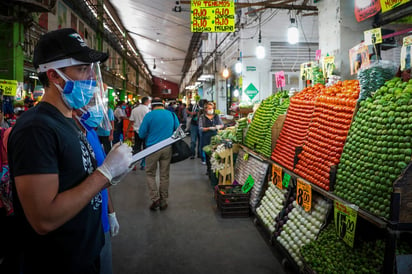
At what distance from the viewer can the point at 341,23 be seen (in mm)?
5707

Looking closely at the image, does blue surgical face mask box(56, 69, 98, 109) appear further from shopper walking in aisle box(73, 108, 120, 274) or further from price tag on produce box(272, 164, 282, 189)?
price tag on produce box(272, 164, 282, 189)

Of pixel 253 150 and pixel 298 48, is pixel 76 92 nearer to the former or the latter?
pixel 253 150

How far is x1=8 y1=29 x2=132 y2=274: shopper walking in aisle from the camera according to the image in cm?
138

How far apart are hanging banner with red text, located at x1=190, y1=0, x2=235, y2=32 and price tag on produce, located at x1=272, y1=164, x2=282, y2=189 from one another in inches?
191

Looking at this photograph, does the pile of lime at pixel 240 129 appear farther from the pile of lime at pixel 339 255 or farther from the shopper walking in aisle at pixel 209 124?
the pile of lime at pixel 339 255

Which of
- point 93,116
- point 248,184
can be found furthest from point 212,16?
point 93,116

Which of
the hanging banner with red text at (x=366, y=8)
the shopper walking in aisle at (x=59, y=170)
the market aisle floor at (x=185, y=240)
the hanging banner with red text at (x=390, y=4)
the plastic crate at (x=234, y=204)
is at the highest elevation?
the hanging banner with red text at (x=366, y=8)

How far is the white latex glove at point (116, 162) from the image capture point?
5.26 ft

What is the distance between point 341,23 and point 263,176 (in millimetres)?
3030

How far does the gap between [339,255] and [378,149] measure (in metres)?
1.05

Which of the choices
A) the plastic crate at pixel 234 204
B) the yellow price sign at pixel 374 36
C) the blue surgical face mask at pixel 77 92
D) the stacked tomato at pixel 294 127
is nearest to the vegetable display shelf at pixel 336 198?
the stacked tomato at pixel 294 127

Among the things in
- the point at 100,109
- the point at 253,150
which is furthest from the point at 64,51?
the point at 253,150

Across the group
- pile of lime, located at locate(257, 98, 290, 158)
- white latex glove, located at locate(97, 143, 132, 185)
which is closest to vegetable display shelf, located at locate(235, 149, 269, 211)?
pile of lime, located at locate(257, 98, 290, 158)

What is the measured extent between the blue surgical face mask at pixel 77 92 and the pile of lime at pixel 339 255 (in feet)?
8.31
